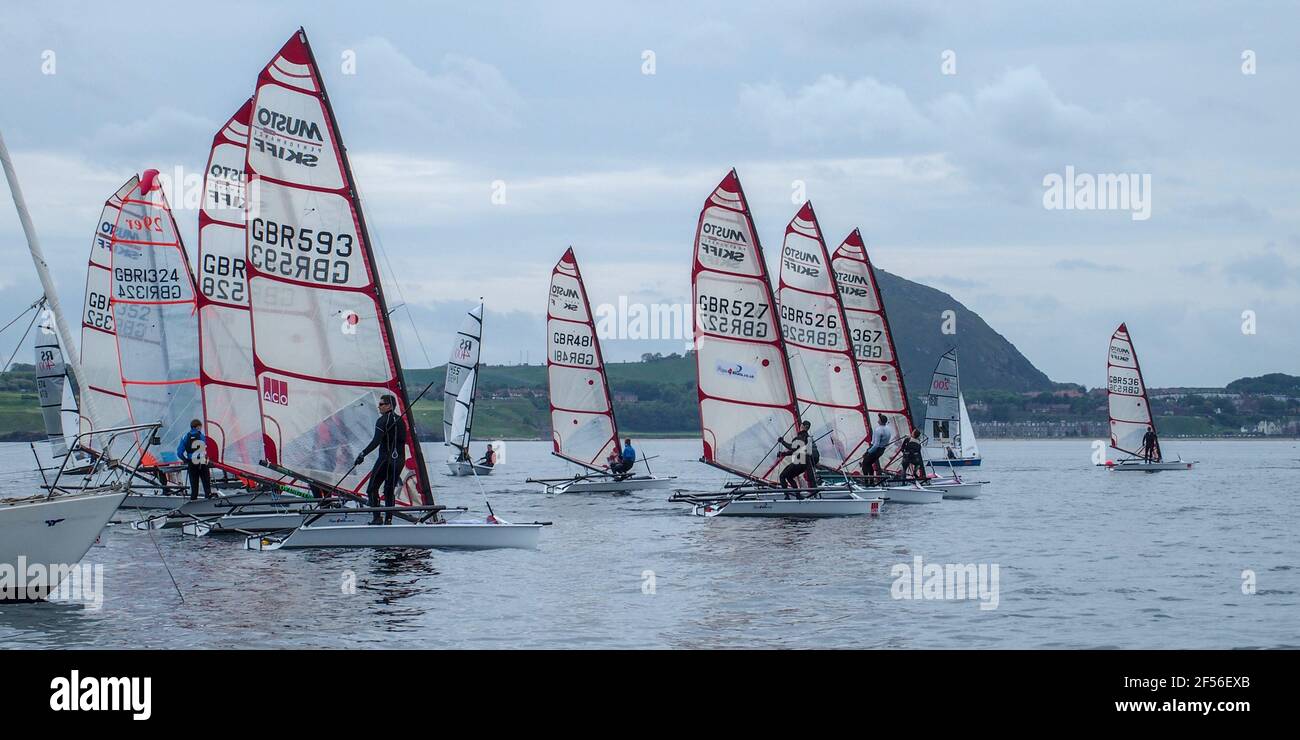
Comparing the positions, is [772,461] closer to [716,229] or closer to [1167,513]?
[716,229]

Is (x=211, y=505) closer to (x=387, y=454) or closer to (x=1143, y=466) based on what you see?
(x=387, y=454)

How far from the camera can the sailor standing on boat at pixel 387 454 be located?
23.4m

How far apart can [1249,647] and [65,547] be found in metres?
14.2

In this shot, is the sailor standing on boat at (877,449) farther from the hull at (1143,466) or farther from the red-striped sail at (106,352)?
the hull at (1143,466)

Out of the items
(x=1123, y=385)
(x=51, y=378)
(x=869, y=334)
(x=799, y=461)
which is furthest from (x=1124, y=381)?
(x=51, y=378)

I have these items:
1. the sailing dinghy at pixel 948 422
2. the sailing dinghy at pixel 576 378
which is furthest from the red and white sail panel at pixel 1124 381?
the sailing dinghy at pixel 576 378

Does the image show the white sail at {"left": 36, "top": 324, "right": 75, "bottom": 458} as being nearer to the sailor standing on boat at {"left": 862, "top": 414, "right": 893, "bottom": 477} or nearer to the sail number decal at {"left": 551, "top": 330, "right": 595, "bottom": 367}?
the sail number decal at {"left": 551, "top": 330, "right": 595, "bottom": 367}

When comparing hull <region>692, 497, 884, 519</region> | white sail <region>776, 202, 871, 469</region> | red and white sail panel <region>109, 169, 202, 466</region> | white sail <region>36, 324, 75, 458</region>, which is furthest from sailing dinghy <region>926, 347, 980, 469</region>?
red and white sail panel <region>109, 169, 202, 466</region>

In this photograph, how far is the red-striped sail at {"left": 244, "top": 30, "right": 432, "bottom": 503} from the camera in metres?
24.7

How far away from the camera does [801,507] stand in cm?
3144

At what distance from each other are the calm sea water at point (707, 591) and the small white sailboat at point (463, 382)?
31.2 meters

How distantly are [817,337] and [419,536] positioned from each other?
69.0ft

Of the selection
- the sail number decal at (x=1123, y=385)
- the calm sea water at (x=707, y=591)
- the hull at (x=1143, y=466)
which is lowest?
the hull at (x=1143, y=466)
